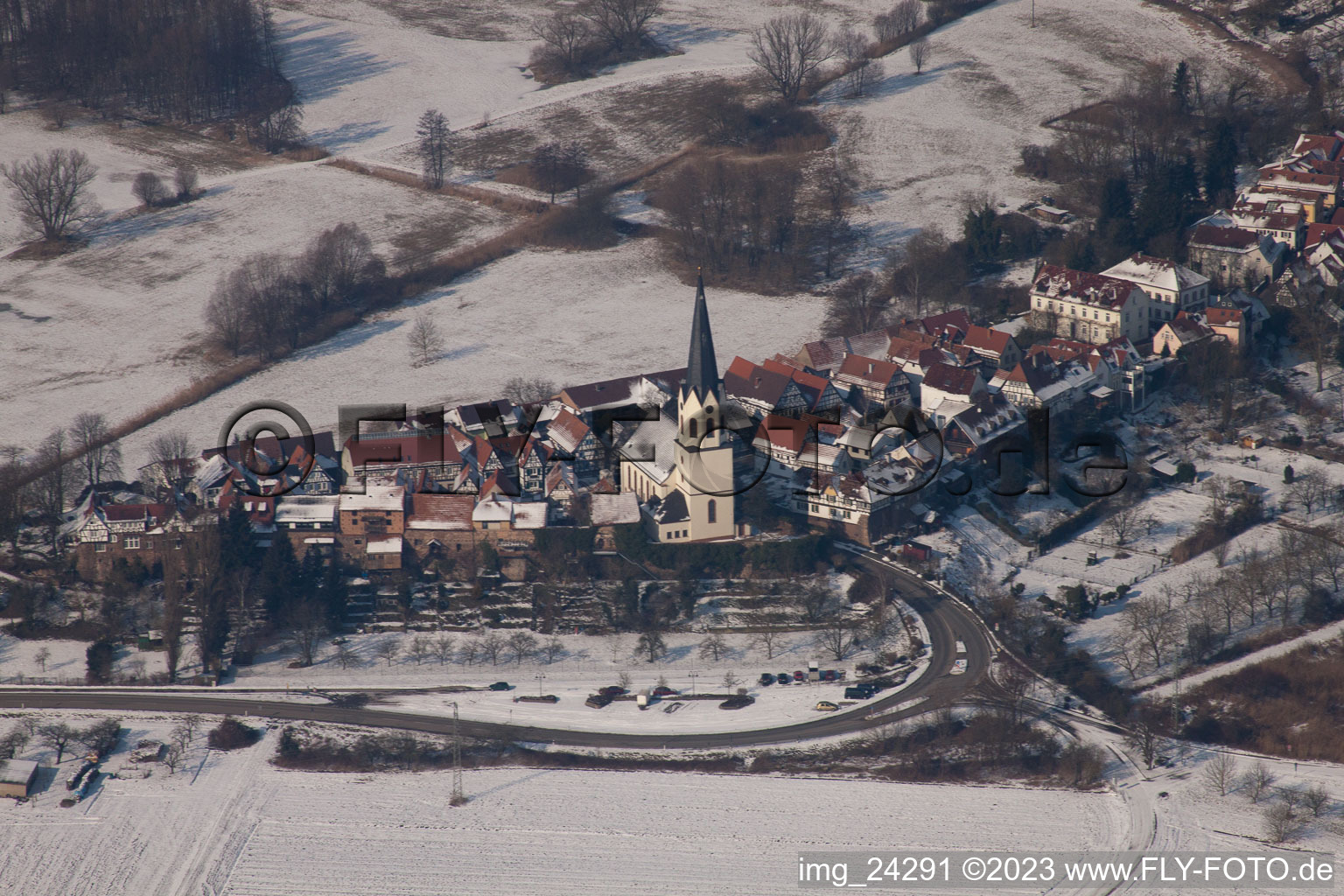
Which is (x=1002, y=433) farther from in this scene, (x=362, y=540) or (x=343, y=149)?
(x=343, y=149)

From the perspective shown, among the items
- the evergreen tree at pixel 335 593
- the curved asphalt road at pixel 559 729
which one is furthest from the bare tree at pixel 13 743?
the evergreen tree at pixel 335 593

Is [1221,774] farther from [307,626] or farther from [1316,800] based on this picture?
[307,626]

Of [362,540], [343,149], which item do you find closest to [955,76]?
[343,149]

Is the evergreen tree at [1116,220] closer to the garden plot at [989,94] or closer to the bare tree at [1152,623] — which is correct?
the garden plot at [989,94]

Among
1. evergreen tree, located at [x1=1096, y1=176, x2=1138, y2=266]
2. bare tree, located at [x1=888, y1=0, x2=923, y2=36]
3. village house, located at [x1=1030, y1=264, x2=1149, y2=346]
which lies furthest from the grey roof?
bare tree, located at [x1=888, y1=0, x2=923, y2=36]

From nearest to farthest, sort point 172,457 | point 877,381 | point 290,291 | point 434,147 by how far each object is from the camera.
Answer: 1. point 172,457
2. point 877,381
3. point 290,291
4. point 434,147

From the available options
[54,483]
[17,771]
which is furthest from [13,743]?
[54,483]

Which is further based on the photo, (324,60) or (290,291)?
(324,60)
